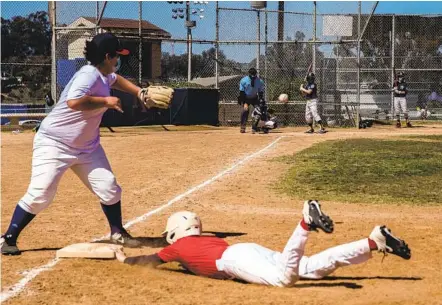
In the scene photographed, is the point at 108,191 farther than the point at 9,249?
Yes

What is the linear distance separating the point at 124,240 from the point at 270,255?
206cm

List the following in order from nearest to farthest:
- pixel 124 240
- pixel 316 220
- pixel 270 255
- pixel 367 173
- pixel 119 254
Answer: pixel 316 220 < pixel 270 255 < pixel 119 254 < pixel 124 240 < pixel 367 173

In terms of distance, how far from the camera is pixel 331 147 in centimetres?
1700

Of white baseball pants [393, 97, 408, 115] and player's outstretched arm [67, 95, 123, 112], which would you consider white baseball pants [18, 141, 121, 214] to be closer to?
player's outstretched arm [67, 95, 123, 112]

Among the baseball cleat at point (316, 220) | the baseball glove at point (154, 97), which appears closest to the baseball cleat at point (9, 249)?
the baseball glove at point (154, 97)

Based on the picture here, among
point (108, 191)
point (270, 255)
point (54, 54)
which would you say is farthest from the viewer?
point (54, 54)

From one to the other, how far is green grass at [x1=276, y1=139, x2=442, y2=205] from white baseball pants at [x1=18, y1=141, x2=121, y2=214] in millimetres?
3984

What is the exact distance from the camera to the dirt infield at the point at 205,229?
511 cm

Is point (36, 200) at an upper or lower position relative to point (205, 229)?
upper

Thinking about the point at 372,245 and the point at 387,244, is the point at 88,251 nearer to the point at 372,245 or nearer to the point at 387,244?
the point at 372,245

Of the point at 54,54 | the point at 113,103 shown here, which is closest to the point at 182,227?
the point at 113,103

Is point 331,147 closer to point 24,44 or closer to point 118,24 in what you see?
point 118,24

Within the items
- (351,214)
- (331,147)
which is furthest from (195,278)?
(331,147)

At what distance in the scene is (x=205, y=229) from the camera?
775 centimetres
